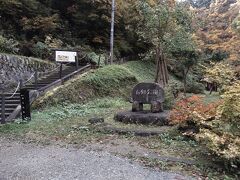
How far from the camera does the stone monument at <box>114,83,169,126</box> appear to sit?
1072 cm

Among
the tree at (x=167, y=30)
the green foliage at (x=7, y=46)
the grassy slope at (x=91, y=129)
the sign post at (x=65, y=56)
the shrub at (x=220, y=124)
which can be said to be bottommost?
the grassy slope at (x=91, y=129)

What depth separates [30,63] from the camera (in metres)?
17.3

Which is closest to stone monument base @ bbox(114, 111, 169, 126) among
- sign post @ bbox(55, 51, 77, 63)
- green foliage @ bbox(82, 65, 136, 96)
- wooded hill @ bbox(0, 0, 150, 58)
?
green foliage @ bbox(82, 65, 136, 96)

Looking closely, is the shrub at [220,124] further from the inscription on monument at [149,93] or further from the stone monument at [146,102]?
the inscription on monument at [149,93]

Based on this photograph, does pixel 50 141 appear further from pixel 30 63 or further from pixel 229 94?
pixel 30 63

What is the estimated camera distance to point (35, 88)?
582 inches

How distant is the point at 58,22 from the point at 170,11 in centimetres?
863

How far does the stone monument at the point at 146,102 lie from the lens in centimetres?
1072

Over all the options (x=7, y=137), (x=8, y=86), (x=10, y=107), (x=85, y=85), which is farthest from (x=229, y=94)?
(x=8, y=86)

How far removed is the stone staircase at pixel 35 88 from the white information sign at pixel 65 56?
2.38 feet

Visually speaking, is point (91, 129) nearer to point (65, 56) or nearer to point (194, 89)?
point (65, 56)

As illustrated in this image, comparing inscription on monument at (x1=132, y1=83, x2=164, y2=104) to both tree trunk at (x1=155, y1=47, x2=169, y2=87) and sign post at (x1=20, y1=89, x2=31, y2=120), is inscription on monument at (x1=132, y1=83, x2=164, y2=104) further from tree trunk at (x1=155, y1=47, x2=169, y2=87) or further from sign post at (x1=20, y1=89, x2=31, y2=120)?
tree trunk at (x1=155, y1=47, x2=169, y2=87)

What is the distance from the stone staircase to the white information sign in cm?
72

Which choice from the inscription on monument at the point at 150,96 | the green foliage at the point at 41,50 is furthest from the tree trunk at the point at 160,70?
the inscription on monument at the point at 150,96
